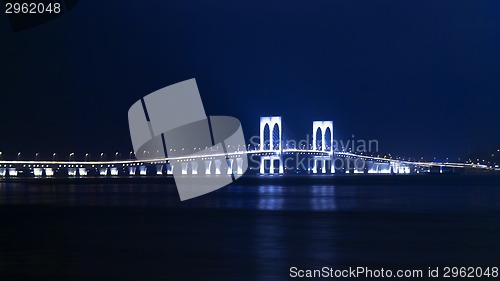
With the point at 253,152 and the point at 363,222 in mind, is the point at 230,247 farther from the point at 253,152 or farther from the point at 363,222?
the point at 253,152

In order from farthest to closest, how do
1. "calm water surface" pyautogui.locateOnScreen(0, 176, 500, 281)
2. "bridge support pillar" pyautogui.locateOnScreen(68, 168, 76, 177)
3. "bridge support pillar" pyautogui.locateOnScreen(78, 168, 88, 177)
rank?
"bridge support pillar" pyautogui.locateOnScreen(68, 168, 76, 177) < "bridge support pillar" pyautogui.locateOnScreen(78, 168, 88, 177) < "calm water surface" pyautogui.locateOnScreen(0, 176, 500, 281)

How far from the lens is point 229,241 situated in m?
15.0

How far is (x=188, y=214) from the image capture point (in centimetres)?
2242

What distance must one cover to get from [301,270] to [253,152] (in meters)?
70.4

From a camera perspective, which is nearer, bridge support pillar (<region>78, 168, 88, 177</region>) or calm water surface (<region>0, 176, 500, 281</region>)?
calm water surface (<region>0, 176, 500, 281</region>)

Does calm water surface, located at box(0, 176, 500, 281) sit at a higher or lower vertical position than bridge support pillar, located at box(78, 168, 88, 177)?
lower

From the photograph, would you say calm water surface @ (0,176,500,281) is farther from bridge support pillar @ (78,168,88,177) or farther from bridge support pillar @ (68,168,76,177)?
bridge support pillar @ (68,168,76,177)

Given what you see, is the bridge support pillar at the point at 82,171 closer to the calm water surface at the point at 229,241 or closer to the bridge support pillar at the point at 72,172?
the bridge support pillar at the point at 72,172

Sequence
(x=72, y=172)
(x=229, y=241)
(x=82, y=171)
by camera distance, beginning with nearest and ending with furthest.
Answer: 1. (x=229, y=241)
2. (x=82, y=171)
3. (x=72, y=172)

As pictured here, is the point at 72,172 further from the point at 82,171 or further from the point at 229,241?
the point at 229,241

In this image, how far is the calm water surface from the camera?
11.3 metres

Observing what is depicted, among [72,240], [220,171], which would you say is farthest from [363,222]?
[220,171]

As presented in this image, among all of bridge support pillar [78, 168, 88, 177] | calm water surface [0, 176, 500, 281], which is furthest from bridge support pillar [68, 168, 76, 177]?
calm water surface [0, 176, 500, 281]

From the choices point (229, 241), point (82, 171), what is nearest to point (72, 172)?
point (82, 171)
